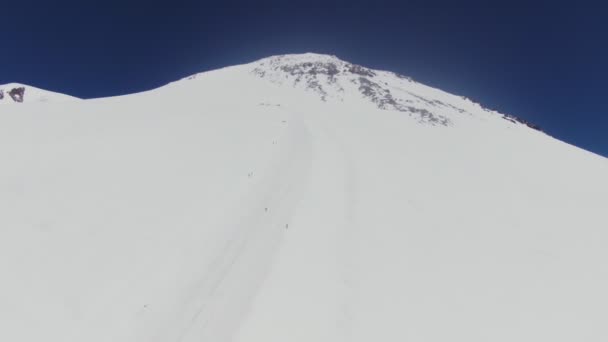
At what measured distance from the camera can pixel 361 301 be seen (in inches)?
420

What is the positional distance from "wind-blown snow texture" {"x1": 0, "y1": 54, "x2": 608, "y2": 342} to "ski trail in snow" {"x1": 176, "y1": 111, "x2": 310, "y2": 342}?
7 centimetres

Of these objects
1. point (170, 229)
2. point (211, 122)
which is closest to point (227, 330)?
point (170, 229)

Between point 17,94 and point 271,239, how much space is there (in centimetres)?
13580

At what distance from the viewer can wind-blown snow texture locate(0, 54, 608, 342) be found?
9.58 meters

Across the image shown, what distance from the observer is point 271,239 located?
1345 cm

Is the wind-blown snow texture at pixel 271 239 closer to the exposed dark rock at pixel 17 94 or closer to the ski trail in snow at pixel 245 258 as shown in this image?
the ski trail in snow at pixel 245 258

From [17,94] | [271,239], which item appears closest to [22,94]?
[17,94]

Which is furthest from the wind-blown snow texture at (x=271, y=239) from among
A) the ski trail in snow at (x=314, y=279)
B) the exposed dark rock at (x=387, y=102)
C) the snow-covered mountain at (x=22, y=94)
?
the snow-covered mountain at (x=22, y=94)

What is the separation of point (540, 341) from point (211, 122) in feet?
84.5

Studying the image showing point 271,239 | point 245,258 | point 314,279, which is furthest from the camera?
point 271,239

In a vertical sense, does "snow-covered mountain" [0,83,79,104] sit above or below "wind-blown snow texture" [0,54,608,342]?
above

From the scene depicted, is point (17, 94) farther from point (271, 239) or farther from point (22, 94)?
point (271, 239)

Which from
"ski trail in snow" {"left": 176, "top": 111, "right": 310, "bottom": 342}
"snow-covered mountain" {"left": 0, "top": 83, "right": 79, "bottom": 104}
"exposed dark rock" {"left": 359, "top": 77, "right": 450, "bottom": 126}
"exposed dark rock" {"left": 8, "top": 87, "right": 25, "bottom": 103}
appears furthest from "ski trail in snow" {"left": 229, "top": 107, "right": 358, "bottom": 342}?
"exposed dark rock" {"left": 8, "top": 87, "right": 25, "bottom": 103}

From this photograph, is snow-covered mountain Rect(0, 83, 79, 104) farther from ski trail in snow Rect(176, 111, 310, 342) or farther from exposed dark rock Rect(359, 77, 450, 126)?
ski trail in snow Rect(176, 111, 310, 342)
